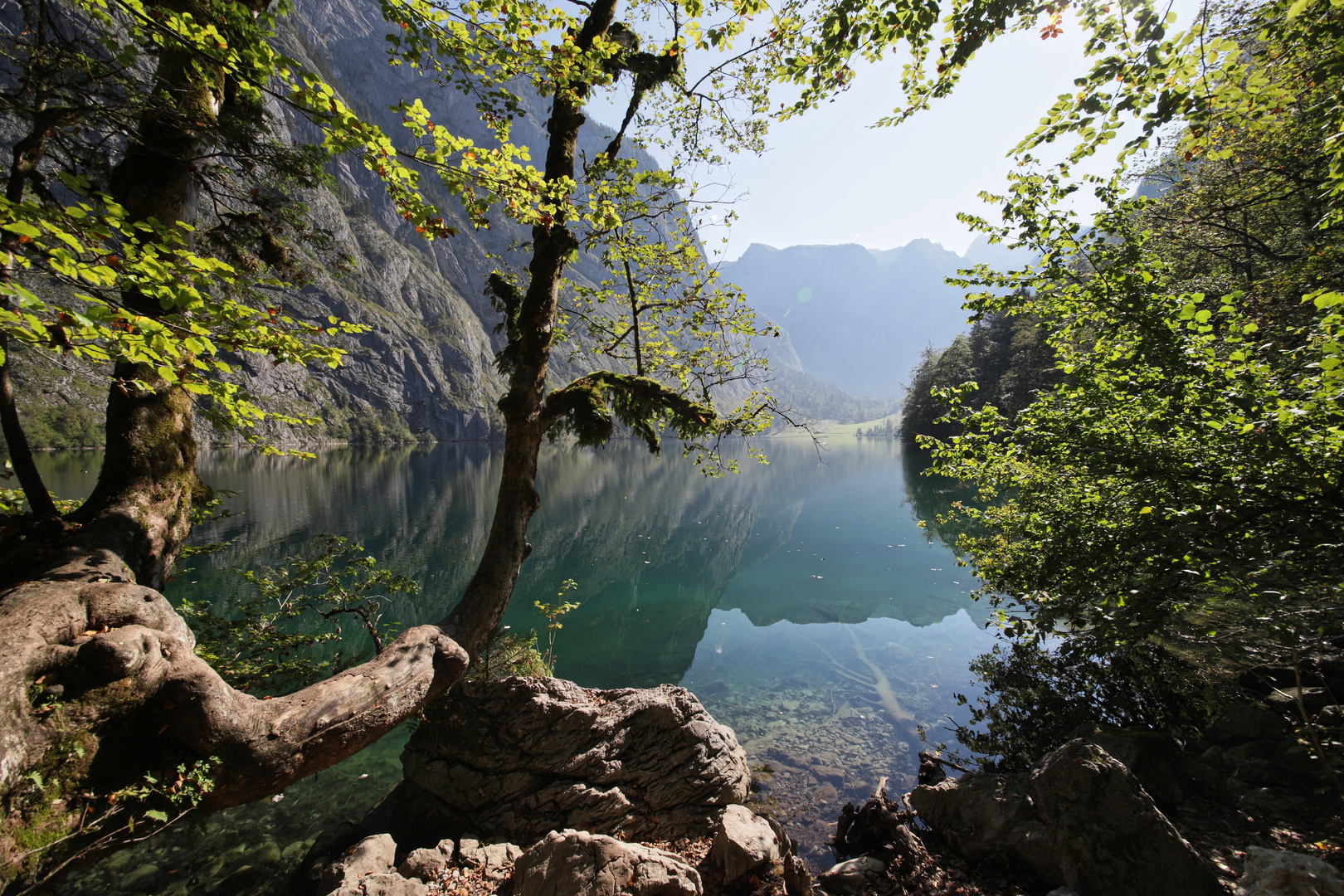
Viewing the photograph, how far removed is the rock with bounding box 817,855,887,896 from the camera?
15.3ft

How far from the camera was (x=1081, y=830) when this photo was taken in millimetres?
4219

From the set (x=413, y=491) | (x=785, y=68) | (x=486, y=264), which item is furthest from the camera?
(x=486, y=264)

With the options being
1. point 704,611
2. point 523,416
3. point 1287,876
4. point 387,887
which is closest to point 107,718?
point 387,887

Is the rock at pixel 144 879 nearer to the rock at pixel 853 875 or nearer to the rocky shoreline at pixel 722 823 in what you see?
the rocky shoreline at pixel 722 823

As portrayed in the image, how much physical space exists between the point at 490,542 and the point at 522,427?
134cm

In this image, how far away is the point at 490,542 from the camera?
550cm

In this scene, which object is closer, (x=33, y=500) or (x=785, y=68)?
(x=33, y=500)

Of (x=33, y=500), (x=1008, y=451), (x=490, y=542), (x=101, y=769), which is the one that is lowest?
(x=101, y=769)

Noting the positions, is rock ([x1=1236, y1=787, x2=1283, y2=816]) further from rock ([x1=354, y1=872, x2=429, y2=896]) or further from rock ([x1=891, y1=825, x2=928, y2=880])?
rock ([x1=354, y1=872, x2=429, y2=896])

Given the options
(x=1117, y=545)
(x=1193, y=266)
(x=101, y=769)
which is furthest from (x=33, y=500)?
(x=1193, y=266)

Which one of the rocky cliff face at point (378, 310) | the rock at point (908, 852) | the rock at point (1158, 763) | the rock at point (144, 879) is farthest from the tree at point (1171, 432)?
the rocky cliff face at point (378, 310)

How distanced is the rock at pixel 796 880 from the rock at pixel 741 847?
5.4 inches

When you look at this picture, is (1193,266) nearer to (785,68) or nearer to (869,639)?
(869,639)

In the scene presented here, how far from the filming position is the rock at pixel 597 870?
371cm
